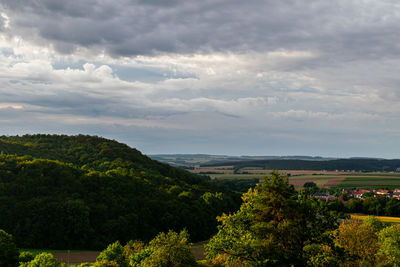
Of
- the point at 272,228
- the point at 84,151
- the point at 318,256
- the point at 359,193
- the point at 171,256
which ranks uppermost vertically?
the point at 84,151

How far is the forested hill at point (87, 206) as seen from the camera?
75312 millimetres

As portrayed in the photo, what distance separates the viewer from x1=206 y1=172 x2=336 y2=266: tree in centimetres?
3319

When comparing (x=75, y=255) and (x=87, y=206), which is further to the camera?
(x=87, y=206)

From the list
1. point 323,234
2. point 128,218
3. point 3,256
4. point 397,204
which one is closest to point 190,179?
point 128,218

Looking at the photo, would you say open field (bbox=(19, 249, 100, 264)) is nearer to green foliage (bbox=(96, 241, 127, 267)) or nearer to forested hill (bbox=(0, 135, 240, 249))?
forested hill (bbox=(0, 135, 240, 249))

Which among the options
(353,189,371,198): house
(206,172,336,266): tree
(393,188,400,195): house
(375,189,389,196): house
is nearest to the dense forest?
(206,172,336,266): tree

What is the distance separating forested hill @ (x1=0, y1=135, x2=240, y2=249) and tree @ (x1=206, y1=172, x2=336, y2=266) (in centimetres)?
5048

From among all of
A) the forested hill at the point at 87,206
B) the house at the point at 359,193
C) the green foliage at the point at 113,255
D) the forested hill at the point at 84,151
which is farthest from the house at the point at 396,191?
the green foliage at the point at 113,255

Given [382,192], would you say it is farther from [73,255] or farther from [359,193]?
[73,255]

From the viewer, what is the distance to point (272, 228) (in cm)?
3372

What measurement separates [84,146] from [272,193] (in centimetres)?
15039

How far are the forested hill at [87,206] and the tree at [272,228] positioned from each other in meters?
50.5

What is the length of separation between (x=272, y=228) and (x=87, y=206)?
61024 millimetres

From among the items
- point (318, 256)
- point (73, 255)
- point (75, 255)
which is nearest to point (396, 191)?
point (75, 255)
